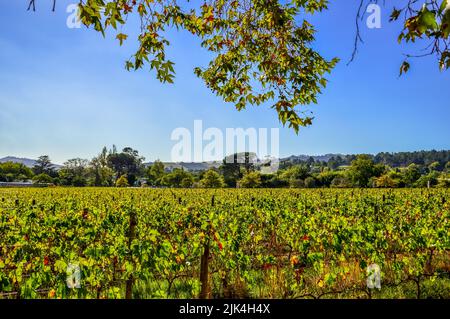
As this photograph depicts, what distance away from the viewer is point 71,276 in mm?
4098

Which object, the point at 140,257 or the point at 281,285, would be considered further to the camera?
the point at 281,285

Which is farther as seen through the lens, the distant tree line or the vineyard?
the distant tree line

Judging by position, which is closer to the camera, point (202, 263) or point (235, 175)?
point (202, 263)

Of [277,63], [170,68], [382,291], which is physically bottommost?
[382,291]

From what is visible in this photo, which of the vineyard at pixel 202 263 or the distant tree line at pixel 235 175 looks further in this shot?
the distant tree line at pixel 235 175

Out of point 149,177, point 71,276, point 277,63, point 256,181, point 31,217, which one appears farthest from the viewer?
point 149,177

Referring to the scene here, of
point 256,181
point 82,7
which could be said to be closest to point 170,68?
point 82,7

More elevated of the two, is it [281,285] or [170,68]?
[170,68]

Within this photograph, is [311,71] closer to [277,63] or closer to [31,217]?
[277,63]

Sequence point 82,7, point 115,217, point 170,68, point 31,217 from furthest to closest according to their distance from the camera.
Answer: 1. point 115,217
2. point 31,217
3. point 170,68
4. point 82,7

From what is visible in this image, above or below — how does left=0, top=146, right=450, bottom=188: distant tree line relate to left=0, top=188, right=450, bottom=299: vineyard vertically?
above

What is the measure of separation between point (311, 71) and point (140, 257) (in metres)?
3.73

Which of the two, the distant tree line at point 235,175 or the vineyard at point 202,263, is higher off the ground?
the distant tree line at point 235,175
